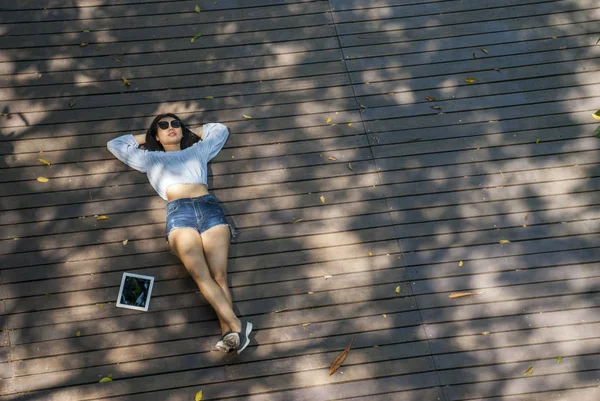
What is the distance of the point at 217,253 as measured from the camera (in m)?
4.34

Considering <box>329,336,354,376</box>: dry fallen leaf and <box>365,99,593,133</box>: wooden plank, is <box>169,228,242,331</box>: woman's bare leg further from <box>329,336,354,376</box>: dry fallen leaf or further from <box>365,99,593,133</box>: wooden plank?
<box>365,99,593,133</box>: wooden plank

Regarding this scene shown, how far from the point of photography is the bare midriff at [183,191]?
4527mm

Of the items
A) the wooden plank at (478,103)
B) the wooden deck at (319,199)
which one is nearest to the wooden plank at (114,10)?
the wooden deck at (319,199)

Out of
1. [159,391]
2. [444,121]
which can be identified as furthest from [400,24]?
[159,391]

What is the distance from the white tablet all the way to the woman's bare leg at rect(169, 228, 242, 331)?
1.03 feet

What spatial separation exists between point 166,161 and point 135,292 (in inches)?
38.0

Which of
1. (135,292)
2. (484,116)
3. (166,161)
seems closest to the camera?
(135,292)

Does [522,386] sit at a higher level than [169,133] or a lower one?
lower

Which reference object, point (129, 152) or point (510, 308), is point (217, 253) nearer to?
point (129, 152)

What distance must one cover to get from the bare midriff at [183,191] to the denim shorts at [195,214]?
0.05 m

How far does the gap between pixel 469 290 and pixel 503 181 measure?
3.08ft

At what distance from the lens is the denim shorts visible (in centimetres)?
437

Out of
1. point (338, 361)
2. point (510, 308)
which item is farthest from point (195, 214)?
point (510, 308)

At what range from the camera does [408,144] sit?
496cm
